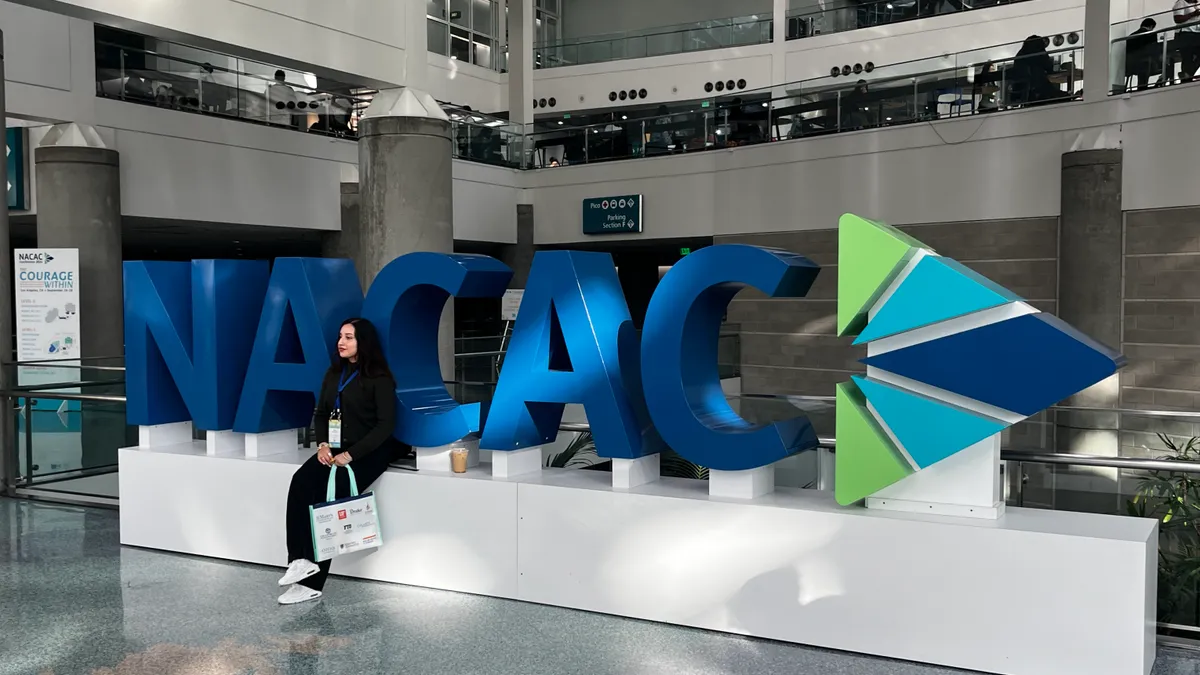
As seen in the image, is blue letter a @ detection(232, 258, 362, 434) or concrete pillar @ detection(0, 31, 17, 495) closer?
blue letter a @ detection(232, 258, 362, 434)

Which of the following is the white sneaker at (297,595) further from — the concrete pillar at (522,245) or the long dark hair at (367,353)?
the concrete pillar at (522,245)

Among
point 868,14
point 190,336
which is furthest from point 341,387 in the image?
point 868,14

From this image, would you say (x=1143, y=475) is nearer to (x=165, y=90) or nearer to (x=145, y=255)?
(x=165, y=90)

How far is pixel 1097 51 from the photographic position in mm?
12570

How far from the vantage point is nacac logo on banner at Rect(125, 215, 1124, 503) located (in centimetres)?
419

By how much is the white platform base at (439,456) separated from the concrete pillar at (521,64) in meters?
20.2

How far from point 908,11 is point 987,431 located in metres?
19.1

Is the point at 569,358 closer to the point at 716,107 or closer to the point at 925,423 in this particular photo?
the point at 925,423

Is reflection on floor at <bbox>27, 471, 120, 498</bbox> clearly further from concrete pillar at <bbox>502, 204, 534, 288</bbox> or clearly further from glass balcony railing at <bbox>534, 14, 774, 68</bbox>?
glass balcony railing at <bbox>534, 14, 774, 68</bbox>

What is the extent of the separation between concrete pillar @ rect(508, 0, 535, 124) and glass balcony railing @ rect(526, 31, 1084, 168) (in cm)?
488

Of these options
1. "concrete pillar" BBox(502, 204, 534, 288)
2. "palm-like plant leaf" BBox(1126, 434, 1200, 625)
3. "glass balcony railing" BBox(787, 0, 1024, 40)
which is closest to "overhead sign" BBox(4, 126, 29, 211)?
"concrete pillar" BBox(502, 204, 534, 288)

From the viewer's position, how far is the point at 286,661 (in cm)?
433

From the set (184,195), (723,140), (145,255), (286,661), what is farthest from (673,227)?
(286,661)

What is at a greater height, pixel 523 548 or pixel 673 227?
pixel 673 227
